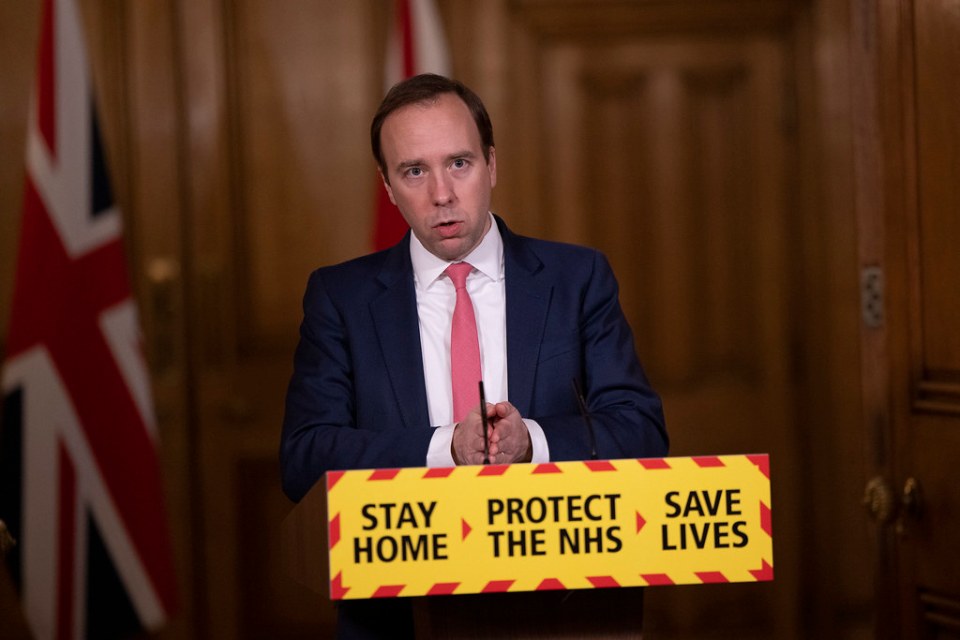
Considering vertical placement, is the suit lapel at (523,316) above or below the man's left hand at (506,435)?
above

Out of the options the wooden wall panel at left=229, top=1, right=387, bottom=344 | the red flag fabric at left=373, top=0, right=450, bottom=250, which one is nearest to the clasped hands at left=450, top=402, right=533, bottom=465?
the red flag fabric at left=373, top=0, right=450, bottom=250

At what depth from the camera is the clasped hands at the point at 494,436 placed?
1485mm

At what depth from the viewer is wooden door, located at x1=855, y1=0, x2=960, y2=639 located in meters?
2.13

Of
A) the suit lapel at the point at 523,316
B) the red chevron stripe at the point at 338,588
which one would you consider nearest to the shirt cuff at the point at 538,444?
the suit lapel at the point at 523,316

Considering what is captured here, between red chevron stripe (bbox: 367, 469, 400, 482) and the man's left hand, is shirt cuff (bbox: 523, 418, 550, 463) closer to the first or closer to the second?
the man's left hand

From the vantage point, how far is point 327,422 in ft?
5.56

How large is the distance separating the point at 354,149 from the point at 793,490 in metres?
1.75

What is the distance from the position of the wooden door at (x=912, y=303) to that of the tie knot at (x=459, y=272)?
91 centimetres

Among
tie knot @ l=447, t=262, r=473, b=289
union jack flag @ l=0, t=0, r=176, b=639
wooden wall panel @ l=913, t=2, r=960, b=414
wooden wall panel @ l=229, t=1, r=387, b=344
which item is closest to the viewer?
tie knot @ l=447, t=262, r=473, b=289

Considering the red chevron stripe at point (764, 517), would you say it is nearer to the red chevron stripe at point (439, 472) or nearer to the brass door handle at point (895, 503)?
the red chevron stripe at point (439, 472)

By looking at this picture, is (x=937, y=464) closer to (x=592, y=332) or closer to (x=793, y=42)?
(x=592, y=332)

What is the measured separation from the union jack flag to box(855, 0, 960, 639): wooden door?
79.8 inches

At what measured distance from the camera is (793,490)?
3875mm

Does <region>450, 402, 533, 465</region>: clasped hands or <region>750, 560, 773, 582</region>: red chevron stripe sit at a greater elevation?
<region>450, 402, 533, 465</region>: clasped hands
